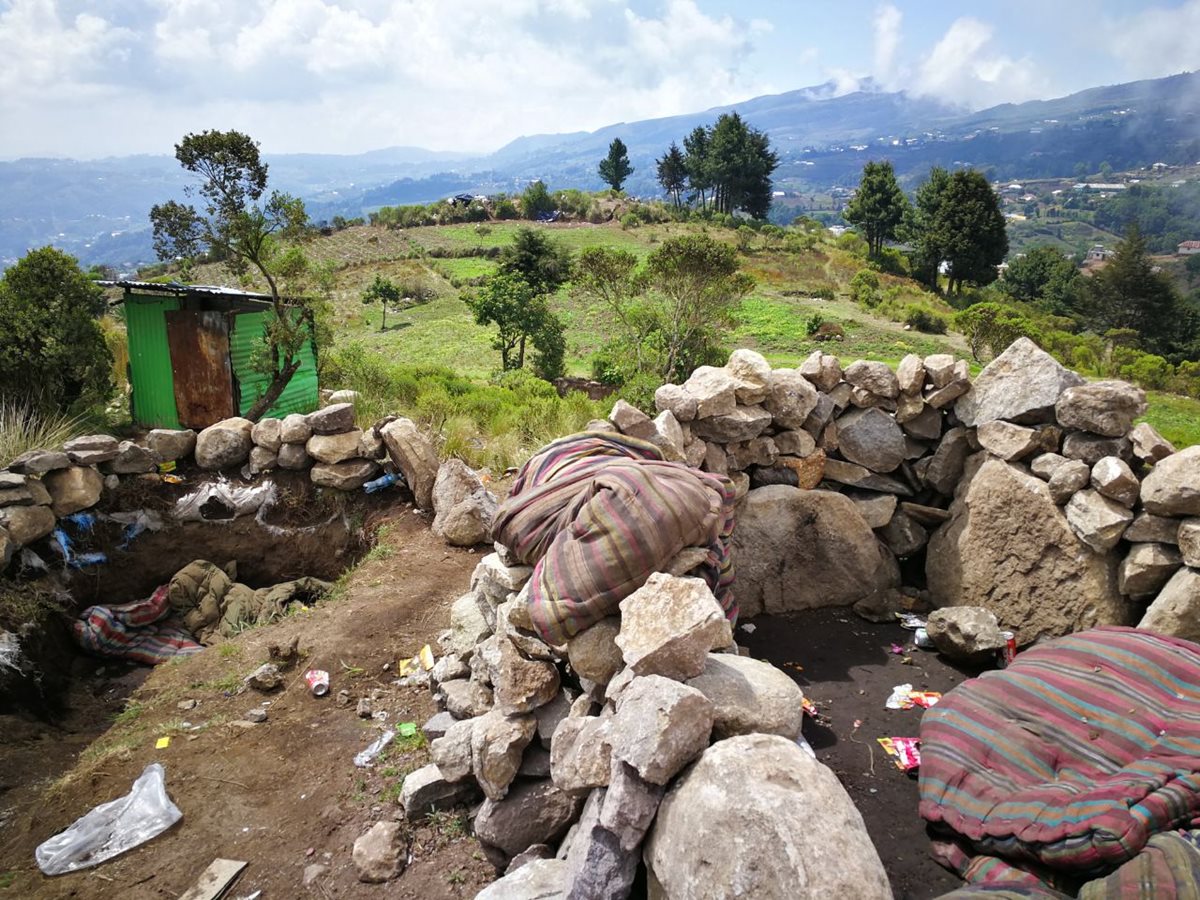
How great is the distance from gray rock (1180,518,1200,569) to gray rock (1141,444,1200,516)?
0.06 m

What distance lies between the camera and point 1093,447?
4.05 meters

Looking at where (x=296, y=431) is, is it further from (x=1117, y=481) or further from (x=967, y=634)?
(x=1117, y=481)

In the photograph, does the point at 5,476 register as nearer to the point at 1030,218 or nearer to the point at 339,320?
the point at 339,320

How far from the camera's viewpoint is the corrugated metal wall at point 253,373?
28.1 feet

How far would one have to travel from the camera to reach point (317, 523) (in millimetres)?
6270

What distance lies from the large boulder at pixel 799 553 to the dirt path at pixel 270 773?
6.80ft

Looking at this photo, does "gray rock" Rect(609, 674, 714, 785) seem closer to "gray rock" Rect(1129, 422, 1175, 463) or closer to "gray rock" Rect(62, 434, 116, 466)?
"gray rock" Rect(1129, 422, 1175, 463)

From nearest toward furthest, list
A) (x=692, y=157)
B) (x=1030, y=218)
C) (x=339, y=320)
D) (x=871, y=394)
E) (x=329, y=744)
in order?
(x=329, y=744) < (x=871, y=394) < (x=339, y=320) < (x=692, y=157) < (x=1030, y=218)

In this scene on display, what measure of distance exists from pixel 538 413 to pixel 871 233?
44.8 m

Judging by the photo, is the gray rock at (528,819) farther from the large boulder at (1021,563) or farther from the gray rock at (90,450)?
the gray rock at (90,450)

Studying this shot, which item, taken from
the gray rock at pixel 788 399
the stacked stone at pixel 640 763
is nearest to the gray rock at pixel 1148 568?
the gray rock at pixel 788 399

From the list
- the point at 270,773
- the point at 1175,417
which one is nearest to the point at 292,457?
the point at 270,773

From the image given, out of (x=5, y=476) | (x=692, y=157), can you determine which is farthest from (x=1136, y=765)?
(x=692, y=157)

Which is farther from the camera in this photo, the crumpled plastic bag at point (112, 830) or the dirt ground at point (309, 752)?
the crumpled plastic bag at point (112, 830)
